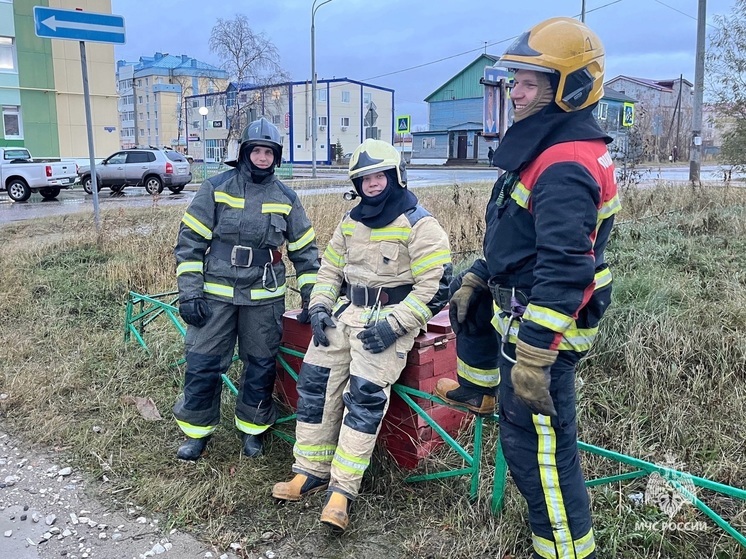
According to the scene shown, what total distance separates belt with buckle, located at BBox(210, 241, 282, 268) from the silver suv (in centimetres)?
1698

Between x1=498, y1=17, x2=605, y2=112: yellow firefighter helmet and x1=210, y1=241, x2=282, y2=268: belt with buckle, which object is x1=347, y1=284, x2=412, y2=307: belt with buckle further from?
x1=498, y1=17, x2=605, y2=112: yellow firefighter helmet

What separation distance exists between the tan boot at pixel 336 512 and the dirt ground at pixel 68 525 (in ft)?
1.46

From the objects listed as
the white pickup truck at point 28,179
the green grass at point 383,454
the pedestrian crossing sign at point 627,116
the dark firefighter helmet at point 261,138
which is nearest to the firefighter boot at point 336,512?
the green grass at point 383,454

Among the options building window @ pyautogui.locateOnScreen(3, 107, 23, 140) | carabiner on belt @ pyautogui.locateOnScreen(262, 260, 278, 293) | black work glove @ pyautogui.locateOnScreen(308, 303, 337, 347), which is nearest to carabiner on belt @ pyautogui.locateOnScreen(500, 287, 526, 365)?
black work glove @ pyautogui.locateOnScreen(308, 303, 337, 347)

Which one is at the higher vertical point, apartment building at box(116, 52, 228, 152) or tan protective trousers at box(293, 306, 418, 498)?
apartment building at box(116, 52, 228, 152)

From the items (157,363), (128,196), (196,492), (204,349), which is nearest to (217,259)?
(204,349)

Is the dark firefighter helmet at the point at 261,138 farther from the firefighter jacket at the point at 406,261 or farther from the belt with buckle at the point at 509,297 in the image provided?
the belt with buckle at the point at 509,297

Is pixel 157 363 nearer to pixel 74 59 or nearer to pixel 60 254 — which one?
pixel 60 254

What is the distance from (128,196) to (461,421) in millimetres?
16851

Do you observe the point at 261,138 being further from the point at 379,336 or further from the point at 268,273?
the point at 379,336

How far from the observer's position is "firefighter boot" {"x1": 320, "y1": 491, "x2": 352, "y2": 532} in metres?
2.68

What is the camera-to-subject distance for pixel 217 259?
3434 mm

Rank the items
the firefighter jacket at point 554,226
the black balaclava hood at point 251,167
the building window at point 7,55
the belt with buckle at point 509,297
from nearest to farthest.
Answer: the firefighter jacket at point 554,226 → the belt with buckle at point 509,297 → the black balaclava hood at point 251,167 → the building window at point 7,55

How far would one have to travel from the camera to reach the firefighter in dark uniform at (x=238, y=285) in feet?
11.1
